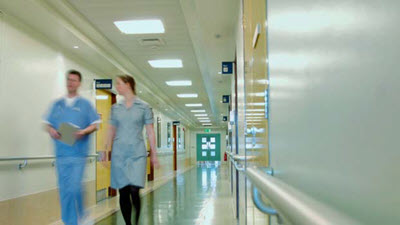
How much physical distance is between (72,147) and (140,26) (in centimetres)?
340

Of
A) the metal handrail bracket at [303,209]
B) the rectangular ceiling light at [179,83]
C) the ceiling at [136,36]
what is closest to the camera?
the metal handrail bracket at [303,209]

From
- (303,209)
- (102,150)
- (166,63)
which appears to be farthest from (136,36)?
(303,209)

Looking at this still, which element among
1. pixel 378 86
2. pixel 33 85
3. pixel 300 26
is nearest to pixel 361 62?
pixel 378 86

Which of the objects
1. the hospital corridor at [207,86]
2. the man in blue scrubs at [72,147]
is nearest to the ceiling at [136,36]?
the hospital corridor at [207,86]

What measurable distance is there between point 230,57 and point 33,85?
4530 mm

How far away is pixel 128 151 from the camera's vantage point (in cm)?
343

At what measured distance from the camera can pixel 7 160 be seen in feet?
15.0

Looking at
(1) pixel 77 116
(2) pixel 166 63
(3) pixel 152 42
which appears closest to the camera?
(1) pixel 77 116

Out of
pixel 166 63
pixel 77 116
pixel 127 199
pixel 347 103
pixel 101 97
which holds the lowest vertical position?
pixel 127 199

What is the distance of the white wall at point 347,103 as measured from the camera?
1.27ft

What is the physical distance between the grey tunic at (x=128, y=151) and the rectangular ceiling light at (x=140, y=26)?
2884 millimetres

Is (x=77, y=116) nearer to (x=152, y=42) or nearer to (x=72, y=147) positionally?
(x=72, y=147)

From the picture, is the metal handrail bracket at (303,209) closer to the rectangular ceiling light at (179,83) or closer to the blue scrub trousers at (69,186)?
the blue scrub trousers at (69,186)

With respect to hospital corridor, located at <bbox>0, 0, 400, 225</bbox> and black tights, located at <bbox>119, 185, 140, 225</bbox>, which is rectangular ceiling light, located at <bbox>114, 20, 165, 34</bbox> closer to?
hospital corridor, located at <bbox>0, 0, 400, 225</bbox>
